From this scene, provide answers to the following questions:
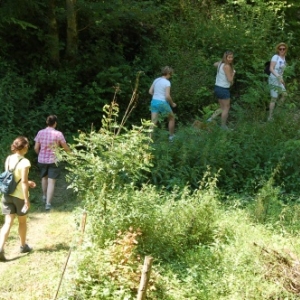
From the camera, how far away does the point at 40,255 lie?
21.5 ft

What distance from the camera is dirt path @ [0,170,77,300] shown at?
5.67 m

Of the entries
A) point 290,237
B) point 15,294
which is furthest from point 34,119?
point 290,237

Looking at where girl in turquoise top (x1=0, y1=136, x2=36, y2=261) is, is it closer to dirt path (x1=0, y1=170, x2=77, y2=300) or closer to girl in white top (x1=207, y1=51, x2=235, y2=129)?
dirt path (x1=0, y1=170, x2=77, y2=300)

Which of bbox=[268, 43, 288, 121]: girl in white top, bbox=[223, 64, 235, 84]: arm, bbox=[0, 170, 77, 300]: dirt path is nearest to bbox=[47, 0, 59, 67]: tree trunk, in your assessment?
bbox=[223, 64, 235, 84]: arm

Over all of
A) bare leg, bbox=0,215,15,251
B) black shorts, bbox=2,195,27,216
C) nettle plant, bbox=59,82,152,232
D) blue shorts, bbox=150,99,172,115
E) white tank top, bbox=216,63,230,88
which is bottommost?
bare leg, bbox=0,215,15,251

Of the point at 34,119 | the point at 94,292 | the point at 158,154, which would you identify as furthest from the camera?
the point at 34,119

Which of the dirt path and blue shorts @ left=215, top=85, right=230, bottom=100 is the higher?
blue shorts @ left=215, top=85, right=230, bottom=100

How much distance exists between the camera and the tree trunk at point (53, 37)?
11.5 m

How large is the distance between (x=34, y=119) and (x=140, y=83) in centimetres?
321

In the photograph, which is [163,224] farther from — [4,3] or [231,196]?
[4,3]

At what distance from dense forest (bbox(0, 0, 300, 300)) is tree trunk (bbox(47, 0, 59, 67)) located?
0.03 meters

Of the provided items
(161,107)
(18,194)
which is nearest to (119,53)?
(161,107)

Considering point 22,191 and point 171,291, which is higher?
point 22,191

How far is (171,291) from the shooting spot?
538 centimetres
